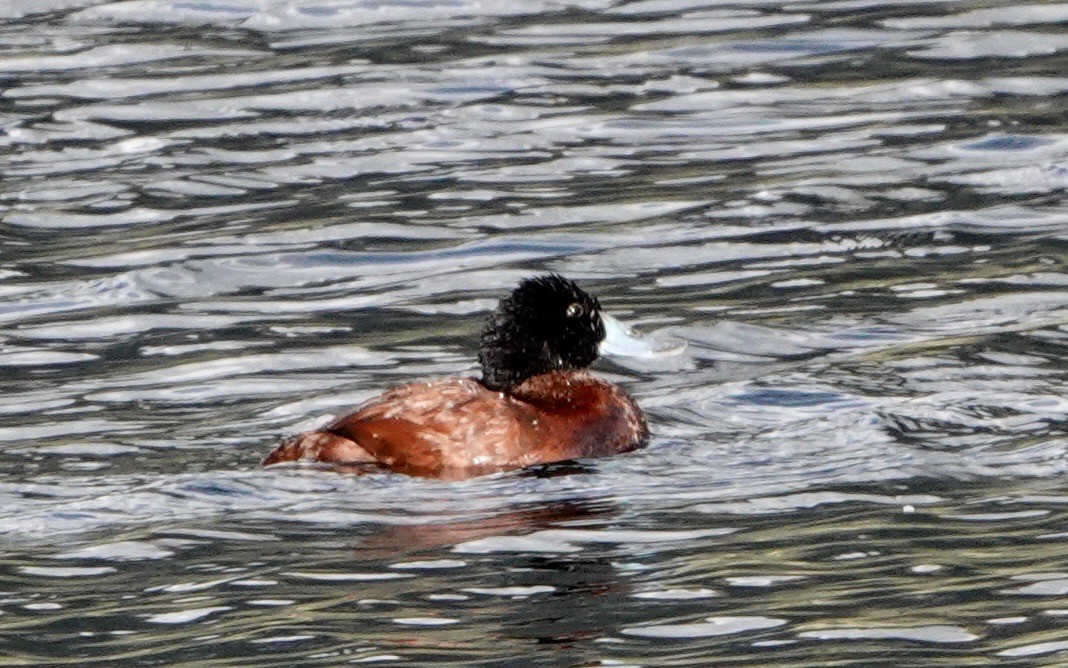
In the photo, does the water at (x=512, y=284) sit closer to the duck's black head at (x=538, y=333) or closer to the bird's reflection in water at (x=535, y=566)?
the bird's reflection in water at (x=535, y=566)

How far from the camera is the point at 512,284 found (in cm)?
1166

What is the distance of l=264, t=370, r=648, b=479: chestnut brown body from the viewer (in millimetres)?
8422

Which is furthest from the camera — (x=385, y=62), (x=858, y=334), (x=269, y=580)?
(x=385, y=62)

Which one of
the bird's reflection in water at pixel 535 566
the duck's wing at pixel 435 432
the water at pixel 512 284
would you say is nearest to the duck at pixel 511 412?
the duck's wing at pixel 435 432

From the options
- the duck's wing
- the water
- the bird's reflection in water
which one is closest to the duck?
the duck's wing

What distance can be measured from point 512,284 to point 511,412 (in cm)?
299

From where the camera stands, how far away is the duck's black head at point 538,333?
9047 millimetres

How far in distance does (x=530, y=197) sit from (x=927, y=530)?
6296 millimetres

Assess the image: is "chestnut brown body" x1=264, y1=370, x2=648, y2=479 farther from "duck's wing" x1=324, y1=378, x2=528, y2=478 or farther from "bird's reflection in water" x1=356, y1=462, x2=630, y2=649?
"bird's reflection in water" x1=356, y1=462, x2=630, y2=649

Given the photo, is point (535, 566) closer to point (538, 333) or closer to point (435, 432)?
point (435, 432)

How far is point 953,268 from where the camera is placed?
11.5 metres

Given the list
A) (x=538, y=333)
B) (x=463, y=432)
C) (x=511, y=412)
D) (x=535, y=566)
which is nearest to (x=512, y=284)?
(x=538, y=333)

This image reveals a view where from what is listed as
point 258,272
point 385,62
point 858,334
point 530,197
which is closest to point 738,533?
point 858,334

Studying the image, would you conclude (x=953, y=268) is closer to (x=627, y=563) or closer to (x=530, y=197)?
(x=530, y=197)
